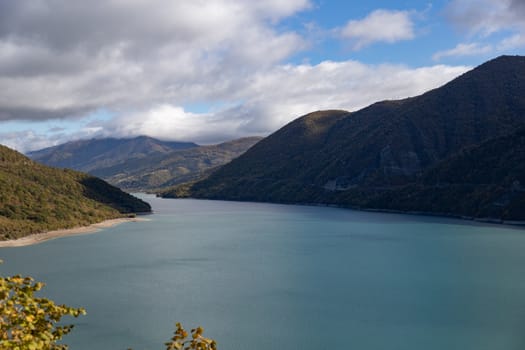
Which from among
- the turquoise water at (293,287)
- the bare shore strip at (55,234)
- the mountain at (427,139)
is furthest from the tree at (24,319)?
the mountain at (427,139)

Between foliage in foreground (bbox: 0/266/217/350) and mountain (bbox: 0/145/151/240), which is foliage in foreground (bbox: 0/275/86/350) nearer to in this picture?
foliage in foreground (bbox: 0/266/217/350)

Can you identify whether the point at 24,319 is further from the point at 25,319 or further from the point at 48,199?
the point at 48,199

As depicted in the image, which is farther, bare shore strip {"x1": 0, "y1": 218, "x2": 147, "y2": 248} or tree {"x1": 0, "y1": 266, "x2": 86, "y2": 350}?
bare shore strip {"x1": 0, "y1": 218, "x2": 147, "y2": 248}

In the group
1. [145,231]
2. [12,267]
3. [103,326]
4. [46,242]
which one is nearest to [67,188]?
[145,231]

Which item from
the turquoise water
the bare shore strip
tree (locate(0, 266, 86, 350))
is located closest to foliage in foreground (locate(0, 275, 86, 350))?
tree (locate(0, 266, 86, 350))

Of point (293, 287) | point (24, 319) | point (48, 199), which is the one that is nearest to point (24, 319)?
point (24, 319)

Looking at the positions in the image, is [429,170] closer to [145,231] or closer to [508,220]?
[508,220]

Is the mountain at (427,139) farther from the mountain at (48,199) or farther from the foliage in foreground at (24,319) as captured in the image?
the foliage in foreground at (24,319)
